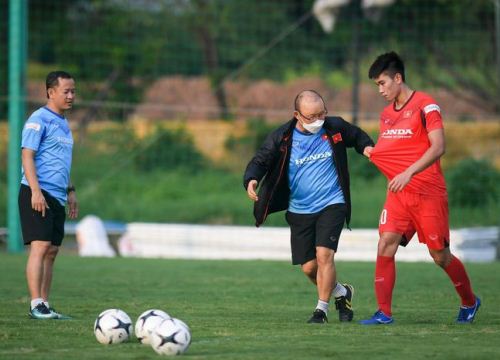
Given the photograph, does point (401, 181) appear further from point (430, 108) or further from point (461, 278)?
point (461, 278)

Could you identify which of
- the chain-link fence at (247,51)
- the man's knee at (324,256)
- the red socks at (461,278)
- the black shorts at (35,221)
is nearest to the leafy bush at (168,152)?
the chain-link fence at (247,51)

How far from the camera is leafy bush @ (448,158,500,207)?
63.3ft

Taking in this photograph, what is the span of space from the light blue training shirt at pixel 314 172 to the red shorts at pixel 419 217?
47 cm

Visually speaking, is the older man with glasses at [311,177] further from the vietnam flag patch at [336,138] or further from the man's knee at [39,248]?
the man's knee at [39,248]

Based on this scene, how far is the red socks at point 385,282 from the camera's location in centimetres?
819

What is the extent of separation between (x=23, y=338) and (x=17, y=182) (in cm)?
975

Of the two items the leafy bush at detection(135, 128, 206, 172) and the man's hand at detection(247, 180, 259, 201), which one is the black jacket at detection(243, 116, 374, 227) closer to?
the man's hand at detection(247, 180, 259, 201)

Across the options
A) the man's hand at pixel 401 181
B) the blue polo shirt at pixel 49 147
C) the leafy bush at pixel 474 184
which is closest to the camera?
the man's hand at pixel 401 181

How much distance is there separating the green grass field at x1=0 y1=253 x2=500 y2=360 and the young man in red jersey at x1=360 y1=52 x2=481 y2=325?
0.37m

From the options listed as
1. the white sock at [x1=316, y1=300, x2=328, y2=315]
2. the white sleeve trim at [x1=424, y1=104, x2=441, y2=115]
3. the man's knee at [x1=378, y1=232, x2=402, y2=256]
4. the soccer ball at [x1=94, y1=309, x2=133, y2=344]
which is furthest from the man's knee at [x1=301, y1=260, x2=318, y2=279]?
the soccer ball at [x1=94, y1=309, x2=133, y2=344]

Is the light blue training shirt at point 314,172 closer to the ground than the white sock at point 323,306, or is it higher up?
higher up

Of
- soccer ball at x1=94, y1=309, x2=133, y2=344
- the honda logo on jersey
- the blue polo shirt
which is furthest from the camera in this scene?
the blue polo shirt

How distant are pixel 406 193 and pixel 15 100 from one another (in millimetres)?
9977

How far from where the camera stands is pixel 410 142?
8.16m
